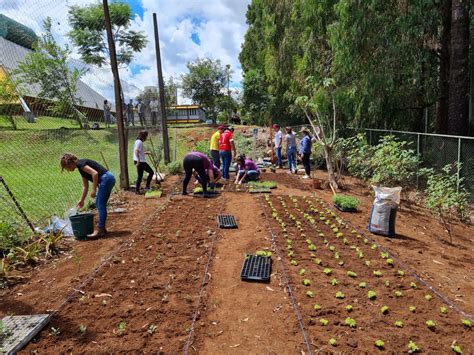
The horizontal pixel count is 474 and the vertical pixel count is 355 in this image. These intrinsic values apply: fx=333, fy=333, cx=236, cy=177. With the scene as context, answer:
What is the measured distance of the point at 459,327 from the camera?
289 cm

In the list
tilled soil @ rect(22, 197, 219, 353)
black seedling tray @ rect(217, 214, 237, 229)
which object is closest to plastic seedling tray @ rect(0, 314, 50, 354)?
tilled soil @ rect(22, 197, 219, 353)

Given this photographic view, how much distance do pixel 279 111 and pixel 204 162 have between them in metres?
18.6

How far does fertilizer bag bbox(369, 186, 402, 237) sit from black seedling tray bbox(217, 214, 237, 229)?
2317mm

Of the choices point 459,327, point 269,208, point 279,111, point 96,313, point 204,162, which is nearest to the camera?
point 459,327

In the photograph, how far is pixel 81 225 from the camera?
512 centimetres

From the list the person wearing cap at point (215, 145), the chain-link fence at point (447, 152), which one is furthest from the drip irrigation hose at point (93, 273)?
the chain-link fence at point (447, 152)

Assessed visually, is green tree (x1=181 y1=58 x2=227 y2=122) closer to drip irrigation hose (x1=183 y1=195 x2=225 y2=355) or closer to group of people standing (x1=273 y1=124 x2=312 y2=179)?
group of people standing (x1=273 y1=124 x2=312 y2=179)

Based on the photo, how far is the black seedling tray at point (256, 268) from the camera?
371cm

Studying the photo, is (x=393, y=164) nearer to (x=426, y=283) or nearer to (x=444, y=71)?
(x=444, y=71)

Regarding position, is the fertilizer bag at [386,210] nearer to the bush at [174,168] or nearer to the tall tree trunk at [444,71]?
the tall tree trunk at [444,71]

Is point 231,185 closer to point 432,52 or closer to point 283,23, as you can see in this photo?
point 432,52

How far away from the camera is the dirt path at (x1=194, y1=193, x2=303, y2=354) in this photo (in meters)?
2.65

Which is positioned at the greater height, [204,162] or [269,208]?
[204,162]

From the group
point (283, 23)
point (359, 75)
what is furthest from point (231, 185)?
point (283, 23)
